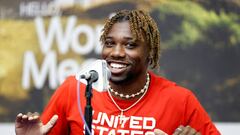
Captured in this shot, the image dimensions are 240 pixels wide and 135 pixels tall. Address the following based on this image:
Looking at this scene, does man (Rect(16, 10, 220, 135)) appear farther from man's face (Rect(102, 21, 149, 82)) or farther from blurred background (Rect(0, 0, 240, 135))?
blurred background (Rect(0, 0, 240, 135))

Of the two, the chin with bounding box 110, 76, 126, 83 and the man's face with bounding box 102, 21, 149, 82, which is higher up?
the man's face with bounding box 102, 21, 149, 82

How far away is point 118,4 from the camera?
3.03m

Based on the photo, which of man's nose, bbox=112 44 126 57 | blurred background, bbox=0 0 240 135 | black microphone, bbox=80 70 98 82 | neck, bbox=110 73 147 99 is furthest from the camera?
blurred background, bbox=0 0 240 135

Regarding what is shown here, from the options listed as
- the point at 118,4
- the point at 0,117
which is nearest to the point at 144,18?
the point at 118,4

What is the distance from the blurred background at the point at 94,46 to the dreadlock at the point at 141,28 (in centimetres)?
84

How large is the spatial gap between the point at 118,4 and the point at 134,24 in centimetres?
97

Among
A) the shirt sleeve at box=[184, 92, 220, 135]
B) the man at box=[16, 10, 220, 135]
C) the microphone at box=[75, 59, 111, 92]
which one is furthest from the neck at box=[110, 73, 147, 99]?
the microphone at box=[75, 59, 111, 92]

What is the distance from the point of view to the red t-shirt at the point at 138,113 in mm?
2049

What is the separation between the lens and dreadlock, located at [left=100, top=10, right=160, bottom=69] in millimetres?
2078

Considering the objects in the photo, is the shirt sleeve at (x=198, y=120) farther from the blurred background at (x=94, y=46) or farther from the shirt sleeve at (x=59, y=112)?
the blurred background at (x=94, y=46)

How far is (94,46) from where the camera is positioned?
3043 mm

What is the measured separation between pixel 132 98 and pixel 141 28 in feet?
0.99

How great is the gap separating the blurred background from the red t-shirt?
0.88 metres

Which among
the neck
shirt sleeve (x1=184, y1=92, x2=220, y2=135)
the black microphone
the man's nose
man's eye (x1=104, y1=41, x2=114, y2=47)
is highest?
man's eye (x1=104, y1=41, x2=114, y2=47)
